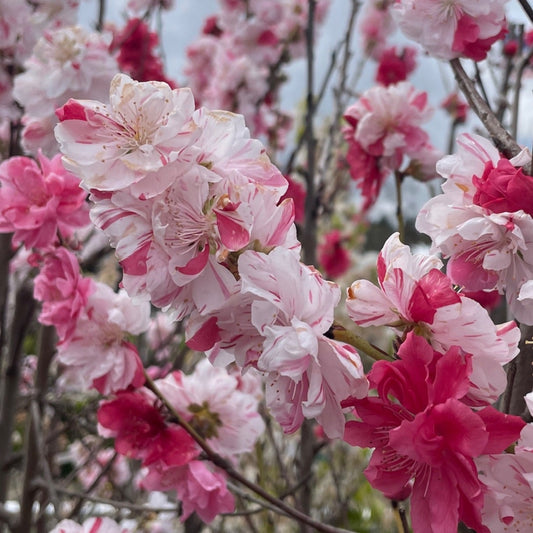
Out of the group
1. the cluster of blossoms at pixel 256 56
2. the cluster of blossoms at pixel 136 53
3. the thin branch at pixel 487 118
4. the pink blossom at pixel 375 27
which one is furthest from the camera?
the pink blossom at pixel 375 27

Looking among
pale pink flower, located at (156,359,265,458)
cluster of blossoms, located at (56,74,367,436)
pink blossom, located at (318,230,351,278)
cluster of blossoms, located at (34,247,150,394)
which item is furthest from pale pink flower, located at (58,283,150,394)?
pink blossom, located at (318,230,351,278)

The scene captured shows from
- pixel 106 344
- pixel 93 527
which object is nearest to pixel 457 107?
pixel 106 344

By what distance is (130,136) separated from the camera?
1.62ft

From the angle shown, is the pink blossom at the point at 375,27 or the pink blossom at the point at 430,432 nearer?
the pink blossom at the point at 430,432

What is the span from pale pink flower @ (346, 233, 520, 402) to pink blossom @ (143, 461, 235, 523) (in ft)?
1.53

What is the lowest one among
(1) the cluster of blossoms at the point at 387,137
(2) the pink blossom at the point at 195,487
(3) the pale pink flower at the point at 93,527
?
(2) the pink blossom at the point at 195,487

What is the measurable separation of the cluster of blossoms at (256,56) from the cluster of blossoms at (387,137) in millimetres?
1298

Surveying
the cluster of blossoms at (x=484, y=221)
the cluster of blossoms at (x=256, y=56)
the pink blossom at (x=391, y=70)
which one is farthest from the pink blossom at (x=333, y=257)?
the cluster of blossoms at (x=484, y=221)

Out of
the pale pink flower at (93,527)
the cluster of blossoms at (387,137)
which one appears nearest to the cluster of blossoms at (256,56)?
the cluster of blossoms at (387,137)

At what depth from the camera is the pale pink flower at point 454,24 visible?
2.50ft

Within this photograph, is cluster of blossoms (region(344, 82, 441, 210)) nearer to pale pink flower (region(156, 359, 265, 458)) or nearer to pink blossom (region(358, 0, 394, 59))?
pale pink flower (region(156, 359, 265, 458))

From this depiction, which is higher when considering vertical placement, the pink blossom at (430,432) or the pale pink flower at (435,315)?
the pale pink flower at (435,315)

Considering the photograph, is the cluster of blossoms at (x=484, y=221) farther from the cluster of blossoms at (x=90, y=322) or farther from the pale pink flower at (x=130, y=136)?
the cluster of blossoms at (x=90, y=322)

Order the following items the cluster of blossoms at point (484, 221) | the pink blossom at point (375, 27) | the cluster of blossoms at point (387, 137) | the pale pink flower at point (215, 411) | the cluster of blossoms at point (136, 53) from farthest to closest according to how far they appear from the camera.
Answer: the pink blossom at point (375, 27) < the cluster of blossoms at point (136, 53) < the cluster of blossoms at point (387, 137) < the pale pink flower at point (215, 411) < the cluster of blossoms at point (484, 221)
